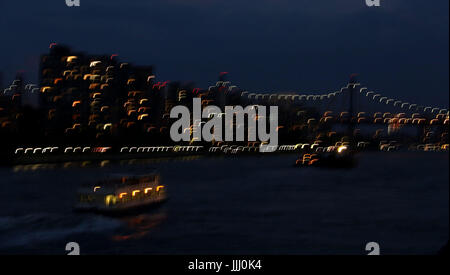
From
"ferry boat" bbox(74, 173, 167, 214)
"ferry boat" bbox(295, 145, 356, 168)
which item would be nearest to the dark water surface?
"ferry boat" bbox(74, 173, 167, 214)

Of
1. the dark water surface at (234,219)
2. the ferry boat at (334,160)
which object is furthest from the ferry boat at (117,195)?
the ferry boat at (334,160)

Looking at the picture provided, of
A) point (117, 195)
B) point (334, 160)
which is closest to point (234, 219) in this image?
point (117, 195)

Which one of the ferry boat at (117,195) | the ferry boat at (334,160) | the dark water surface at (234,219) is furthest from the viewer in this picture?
the ferry boat at (334,160)

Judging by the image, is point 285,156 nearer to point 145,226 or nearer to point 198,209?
point 198,209

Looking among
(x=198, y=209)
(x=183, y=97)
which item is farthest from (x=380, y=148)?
(x=198, y=209)

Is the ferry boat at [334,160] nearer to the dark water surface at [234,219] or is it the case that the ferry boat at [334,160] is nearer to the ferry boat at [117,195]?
the dark water surface at [234,219]

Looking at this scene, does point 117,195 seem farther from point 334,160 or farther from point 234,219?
point 334,160
